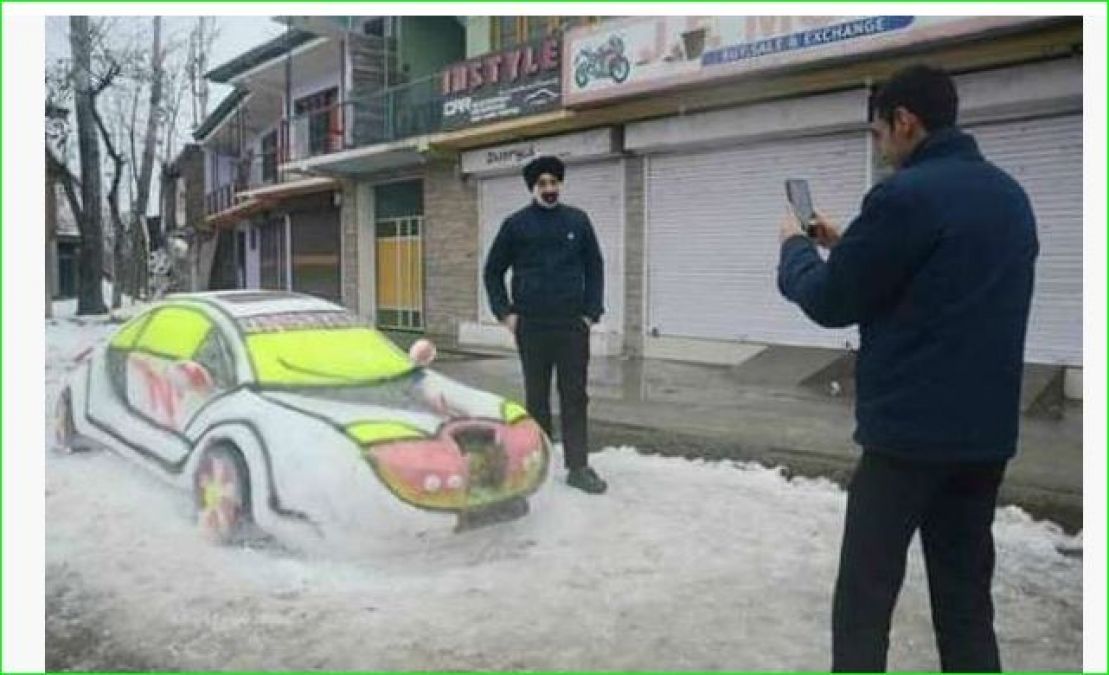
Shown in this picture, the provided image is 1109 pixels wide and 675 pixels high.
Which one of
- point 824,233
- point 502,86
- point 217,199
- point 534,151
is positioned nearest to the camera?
point 824,233

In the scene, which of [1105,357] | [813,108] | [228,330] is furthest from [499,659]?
[813,108]

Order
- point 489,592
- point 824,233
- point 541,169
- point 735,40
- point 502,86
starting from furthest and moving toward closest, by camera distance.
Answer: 1. point 502,86
2. point 541,169
3. point 735,40
4. point 489,592
5. point 824,233

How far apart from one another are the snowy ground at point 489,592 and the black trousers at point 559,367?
377 millimetres

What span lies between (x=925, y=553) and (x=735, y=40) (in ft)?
4.34

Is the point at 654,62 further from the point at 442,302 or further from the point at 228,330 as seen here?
the point at 228,330

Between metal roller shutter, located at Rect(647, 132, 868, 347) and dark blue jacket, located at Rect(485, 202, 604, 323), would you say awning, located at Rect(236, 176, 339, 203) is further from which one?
metal roller shutter, located at Rect(647, 132, 868, 347)

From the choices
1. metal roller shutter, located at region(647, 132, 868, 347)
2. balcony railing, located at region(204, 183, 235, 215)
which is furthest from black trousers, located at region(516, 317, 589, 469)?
balcony railing, located at region(204, 183, 235, 215)

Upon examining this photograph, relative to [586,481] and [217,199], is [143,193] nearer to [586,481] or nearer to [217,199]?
[217,199]

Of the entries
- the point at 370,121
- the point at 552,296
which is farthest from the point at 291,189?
the point at 552,296

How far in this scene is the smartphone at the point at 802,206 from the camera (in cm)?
171

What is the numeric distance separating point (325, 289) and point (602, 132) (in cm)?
90

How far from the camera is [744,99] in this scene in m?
2.73

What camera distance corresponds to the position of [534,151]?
9.11ft

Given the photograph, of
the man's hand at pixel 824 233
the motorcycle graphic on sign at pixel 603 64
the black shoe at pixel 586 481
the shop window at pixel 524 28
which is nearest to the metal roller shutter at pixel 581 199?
the motorcycle graphic on sign at pixel 603 64
